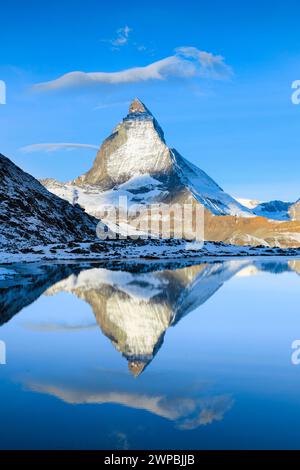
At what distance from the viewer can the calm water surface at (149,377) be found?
6.95 meters

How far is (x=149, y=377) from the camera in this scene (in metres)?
9.78

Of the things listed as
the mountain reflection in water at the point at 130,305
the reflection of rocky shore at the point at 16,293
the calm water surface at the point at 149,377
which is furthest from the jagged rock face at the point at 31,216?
the calm water surface at the point at 149,377

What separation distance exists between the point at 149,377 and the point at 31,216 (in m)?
81.8

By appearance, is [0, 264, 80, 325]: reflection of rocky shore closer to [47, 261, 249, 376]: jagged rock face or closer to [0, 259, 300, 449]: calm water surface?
[0, 259, 300, 449]: calm water surface

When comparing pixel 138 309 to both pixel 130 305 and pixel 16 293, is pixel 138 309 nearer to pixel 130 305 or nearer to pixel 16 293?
pixel 130 305

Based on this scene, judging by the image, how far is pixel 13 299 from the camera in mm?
23094

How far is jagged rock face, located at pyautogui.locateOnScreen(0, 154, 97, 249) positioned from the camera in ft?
256

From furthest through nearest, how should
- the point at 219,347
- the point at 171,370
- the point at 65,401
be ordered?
the point at 219,347
the point at 171,370
the point at 65,401

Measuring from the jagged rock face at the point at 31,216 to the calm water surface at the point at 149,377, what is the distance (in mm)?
56236

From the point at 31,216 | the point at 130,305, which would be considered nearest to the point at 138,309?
the point at 130,305
